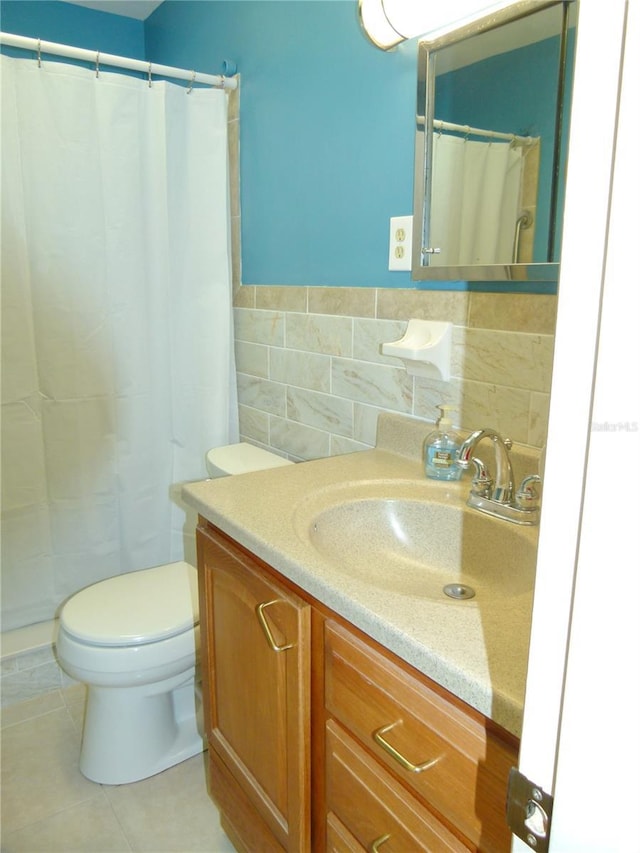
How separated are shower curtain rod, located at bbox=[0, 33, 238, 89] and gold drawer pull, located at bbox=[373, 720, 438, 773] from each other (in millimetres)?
1834

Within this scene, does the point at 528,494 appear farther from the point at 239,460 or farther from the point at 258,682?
the point at 239,460

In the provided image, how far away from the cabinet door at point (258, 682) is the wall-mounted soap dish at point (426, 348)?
0.54 meters

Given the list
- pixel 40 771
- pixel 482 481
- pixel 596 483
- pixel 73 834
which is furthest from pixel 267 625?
pixel 40 771

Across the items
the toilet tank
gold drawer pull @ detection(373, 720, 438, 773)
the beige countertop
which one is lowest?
gold drawer pull @ detection(373, 720, 438, 773)

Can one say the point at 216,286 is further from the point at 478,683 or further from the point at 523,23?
the point at 478,683

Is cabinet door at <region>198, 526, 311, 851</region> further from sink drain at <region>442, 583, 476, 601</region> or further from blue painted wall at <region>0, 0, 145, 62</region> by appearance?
blue painted wall at <region>0, 0, 145, 62</region>

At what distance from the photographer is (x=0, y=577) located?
1.97 m

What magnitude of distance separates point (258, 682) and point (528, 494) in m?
0.58

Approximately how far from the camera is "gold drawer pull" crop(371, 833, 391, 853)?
833 mm

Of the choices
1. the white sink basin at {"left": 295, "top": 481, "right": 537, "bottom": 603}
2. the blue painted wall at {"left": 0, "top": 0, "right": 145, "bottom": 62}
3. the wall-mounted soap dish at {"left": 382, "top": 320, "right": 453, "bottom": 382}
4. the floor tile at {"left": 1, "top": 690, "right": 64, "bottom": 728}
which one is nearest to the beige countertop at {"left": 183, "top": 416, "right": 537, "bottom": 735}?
the white sink basin at {"left": 295, "top": 481, "right": 537, "bottom": 603}

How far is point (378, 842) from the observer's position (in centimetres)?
84

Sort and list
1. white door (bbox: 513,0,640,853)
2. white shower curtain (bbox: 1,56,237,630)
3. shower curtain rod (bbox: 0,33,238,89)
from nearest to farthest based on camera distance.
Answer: white door (bbox: 513,0,640,853)
shower curtain rod (bbox: 0,33,238,89)
white shower curtain (bbox: 1,56,237,630)

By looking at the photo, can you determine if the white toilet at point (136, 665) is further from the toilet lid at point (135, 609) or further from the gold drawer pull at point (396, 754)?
the gold drawer pull at point (396, 754)

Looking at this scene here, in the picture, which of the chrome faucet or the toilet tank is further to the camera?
the toilet tank
